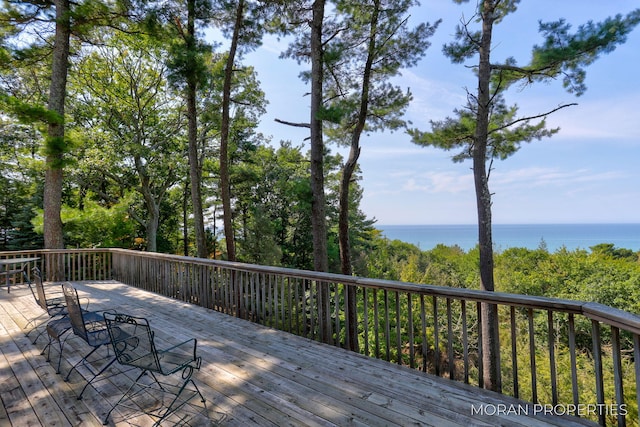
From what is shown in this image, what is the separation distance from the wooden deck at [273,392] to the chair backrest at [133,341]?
0.36m

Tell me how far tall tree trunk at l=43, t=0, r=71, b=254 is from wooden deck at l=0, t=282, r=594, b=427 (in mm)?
5414

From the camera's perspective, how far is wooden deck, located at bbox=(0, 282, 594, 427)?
204 centimetres

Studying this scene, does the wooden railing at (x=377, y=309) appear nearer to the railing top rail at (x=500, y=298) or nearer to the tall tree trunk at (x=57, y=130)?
the railing top rail at (x=500, y=298)

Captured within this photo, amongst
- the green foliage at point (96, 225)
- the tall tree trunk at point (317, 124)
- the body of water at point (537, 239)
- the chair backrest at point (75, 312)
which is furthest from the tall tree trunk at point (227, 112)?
the body of water at point (537, 239)

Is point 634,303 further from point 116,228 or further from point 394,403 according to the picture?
point 116,228

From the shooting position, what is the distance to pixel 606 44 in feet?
19.6

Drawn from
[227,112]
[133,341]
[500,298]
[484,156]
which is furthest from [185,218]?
[500,298]

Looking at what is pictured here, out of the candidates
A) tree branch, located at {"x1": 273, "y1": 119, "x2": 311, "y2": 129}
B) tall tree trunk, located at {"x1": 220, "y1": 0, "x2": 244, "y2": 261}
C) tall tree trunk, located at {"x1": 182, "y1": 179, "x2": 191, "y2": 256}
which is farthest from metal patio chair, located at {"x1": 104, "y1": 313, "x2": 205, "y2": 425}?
tall tree trunk, located at {"x1": 182, "y1": 179, "x2": 191, "y2": 256}

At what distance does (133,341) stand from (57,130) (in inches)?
324

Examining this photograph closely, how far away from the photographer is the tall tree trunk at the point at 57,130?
736 centimetres

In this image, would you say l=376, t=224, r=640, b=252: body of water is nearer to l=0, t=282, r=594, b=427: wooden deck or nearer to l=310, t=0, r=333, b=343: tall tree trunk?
l=310, t=0, r=333, b=343: tall tree trunk

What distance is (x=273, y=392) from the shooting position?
2395 mm

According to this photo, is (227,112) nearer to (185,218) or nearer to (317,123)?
(317,123)

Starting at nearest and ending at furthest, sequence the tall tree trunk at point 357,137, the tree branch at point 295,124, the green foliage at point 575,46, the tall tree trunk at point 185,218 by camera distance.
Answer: the green foliage at point 575,46 < the tree branch at point 295,124 < the tall tree trunk at point 357,137 < the tall tree trunk at point 185,218
